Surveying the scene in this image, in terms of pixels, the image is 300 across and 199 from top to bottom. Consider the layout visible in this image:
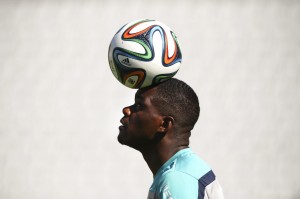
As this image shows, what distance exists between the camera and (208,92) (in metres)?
8.81

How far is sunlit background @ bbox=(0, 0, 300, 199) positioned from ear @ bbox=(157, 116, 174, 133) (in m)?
4.91

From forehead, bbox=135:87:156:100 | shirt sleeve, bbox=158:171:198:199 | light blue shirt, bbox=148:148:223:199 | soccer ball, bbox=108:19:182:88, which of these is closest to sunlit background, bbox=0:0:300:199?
soccer ball, bbox=108:19:182:88

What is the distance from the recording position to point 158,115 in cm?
363

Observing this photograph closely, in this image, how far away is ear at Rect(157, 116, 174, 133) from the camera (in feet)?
11.9

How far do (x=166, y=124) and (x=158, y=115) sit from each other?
67 mm

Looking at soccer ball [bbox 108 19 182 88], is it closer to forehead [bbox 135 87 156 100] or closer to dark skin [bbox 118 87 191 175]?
forehead [bbox 135 87 156 100]

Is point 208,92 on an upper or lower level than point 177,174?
upper

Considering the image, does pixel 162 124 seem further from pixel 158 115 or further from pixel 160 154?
pixel 160 154

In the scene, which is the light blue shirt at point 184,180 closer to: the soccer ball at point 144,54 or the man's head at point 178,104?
the man's head at point 178,104

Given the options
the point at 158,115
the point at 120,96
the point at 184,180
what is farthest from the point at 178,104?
the point at 120,96
